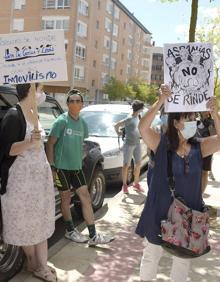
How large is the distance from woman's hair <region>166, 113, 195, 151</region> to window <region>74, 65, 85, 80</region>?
151 ft

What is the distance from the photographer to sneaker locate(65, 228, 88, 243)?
17.9 ft

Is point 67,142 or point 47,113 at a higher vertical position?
point 47,113

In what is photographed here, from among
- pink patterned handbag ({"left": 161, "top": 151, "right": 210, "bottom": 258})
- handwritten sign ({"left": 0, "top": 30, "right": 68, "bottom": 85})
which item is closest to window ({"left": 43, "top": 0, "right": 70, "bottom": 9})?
handwritten sign ({"left": 0, "top": 30, "right": 68, "bottom": 85})

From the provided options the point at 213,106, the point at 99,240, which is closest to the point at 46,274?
the point at 99,240

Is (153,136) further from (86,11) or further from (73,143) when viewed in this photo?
(86,11)

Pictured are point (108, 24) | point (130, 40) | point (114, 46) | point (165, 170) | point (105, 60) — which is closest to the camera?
point (165, 170)

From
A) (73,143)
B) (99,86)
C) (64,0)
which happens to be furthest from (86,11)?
(73,143)

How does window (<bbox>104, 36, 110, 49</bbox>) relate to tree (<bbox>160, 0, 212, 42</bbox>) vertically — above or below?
above

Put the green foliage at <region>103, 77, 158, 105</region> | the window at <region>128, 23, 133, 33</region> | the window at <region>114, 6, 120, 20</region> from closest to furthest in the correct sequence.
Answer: the green foliage at <region>103, 77, 158, 105</region> → the window at <region>114, 6, 120, 20</region> → the window at <region>128, 23, 133, 33</region>

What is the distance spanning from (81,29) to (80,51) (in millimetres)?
2295

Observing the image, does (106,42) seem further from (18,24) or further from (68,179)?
(68,179)

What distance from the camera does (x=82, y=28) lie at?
4875 cm

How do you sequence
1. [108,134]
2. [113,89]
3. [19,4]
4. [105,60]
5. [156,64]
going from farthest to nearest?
[156,64]
[105,60]
[113,89]
[19,4]
[108,134]

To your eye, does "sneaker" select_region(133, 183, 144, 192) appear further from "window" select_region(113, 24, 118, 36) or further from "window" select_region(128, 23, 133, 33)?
"window" select_region(128, 23, 133, 33)
